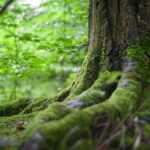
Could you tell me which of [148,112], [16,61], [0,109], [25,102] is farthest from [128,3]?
[16,61]

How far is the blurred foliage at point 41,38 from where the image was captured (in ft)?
20.0

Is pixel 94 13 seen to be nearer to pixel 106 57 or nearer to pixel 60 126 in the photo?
pixel 106 57

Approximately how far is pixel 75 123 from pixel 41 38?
4.29 meters

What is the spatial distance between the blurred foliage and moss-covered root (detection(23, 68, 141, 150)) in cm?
268

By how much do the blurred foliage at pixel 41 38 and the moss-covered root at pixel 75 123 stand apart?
2.68 meters

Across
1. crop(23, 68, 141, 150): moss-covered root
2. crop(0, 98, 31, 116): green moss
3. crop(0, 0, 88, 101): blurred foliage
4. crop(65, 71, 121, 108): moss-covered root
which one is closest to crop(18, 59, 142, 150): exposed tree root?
crop(23, 68, 141, 150): moss-covered root

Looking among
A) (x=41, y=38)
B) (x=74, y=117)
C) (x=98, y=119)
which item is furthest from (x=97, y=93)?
(x=41, y=38)

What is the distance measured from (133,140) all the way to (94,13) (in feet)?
7.36

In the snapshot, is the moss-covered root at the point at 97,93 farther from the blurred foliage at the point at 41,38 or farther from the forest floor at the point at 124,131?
the blurred foliage at the point at 41,38

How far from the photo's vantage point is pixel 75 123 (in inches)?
90.7

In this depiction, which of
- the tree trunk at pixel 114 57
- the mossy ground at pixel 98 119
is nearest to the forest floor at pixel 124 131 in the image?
the mossy ground at pixel 98 119

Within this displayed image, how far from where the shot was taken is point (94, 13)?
414cm

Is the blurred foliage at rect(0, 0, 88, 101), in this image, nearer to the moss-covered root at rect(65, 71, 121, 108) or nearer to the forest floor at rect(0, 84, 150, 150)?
the moss-covered root at rect(65, 71, 121, 108)

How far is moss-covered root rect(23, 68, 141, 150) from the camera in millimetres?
2020
